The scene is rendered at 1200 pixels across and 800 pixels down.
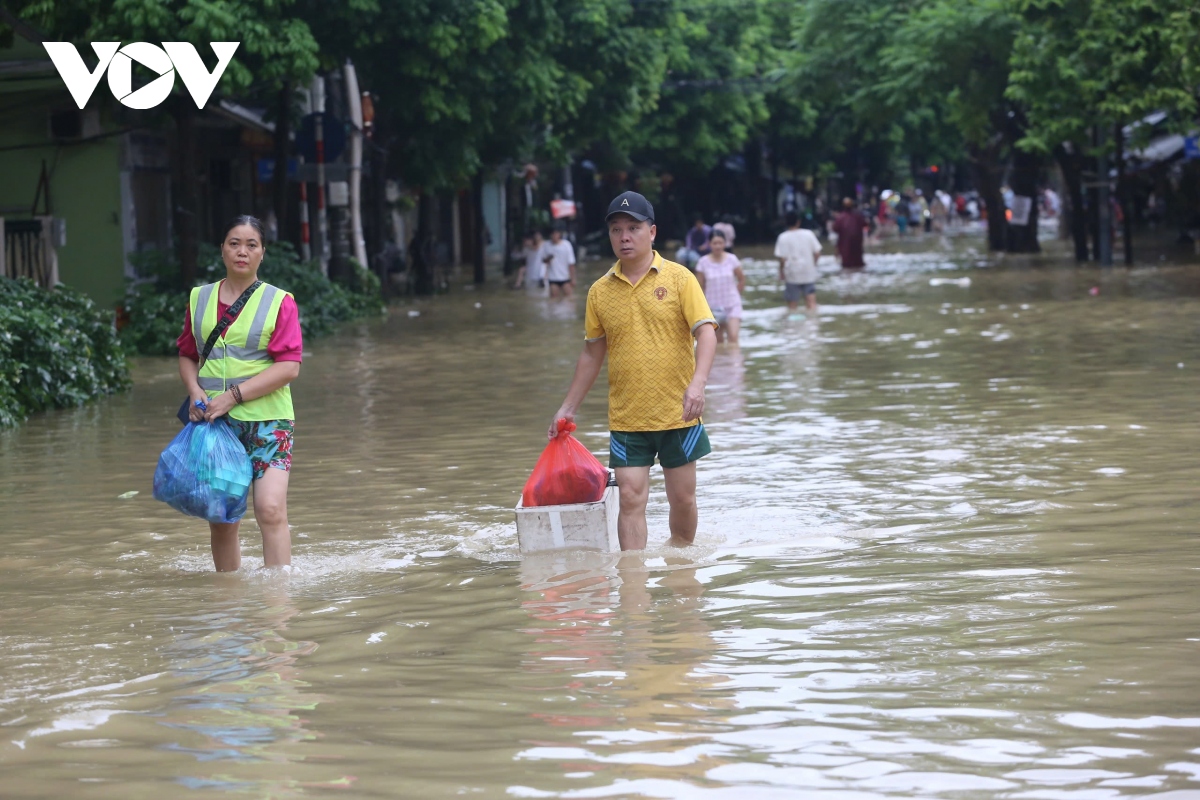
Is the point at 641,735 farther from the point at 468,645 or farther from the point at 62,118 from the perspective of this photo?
the point at 62,118

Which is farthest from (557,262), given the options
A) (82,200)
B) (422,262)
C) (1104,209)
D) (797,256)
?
(1104,209)

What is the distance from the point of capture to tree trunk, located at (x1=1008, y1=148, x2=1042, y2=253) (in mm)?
41438

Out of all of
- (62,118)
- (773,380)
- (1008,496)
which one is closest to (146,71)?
(62,118)

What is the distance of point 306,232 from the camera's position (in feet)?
94.6

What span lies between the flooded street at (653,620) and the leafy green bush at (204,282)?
26.9 feet

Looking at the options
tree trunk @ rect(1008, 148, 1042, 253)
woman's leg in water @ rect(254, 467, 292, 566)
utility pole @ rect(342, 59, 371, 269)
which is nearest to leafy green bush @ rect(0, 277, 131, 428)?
woman's leg in water @ rect(254, 467, 292, 566)

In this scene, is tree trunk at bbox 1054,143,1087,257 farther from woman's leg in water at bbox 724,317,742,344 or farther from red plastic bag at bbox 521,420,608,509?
red plastic bag at bbox 521,420,608,509

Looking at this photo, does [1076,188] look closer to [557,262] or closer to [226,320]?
[557,262]

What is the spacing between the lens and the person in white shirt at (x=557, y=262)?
33250 millimetres

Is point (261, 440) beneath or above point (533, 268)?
beneath

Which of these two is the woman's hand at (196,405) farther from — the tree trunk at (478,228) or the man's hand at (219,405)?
the tree trunk at (478,228)

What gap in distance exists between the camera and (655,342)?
24.7ft

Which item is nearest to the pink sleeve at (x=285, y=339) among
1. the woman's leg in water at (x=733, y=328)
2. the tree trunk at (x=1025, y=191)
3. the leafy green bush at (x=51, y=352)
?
the leafy green bush at (x=51, y=352)

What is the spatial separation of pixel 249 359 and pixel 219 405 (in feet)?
0.83
